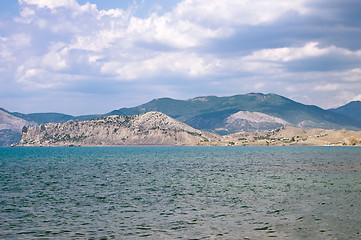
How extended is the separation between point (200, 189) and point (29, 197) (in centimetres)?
3016

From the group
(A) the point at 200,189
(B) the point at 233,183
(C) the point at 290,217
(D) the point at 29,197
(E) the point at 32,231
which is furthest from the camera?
(B) the point at 233,183

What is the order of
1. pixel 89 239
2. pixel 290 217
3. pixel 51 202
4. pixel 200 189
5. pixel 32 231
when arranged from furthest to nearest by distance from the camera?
pixel 200 189 < pixel 51 202 < pixel 290 217 < pixel 32 231 < pixel 89 239

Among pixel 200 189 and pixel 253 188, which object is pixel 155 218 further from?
pixel 253 188

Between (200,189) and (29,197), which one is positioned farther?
(200,189)

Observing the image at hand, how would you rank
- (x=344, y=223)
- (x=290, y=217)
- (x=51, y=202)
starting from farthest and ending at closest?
(x=51, y=202)
(x=290, y=217)
(x=344, y=223)

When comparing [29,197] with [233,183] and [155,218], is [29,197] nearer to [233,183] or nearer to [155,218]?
[155,218]

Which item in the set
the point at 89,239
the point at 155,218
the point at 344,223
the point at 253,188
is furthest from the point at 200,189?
the point at 89,239

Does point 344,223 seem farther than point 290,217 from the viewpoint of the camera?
No

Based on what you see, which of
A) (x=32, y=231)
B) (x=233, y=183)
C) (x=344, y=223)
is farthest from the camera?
(x=233, y=183)

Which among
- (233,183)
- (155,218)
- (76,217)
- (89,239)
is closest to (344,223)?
(155,218)

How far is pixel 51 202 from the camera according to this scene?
55969mm

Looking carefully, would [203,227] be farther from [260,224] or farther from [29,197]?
[29,197]

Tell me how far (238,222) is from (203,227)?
15.7 ft

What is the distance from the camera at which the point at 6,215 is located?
46031 millimetres
